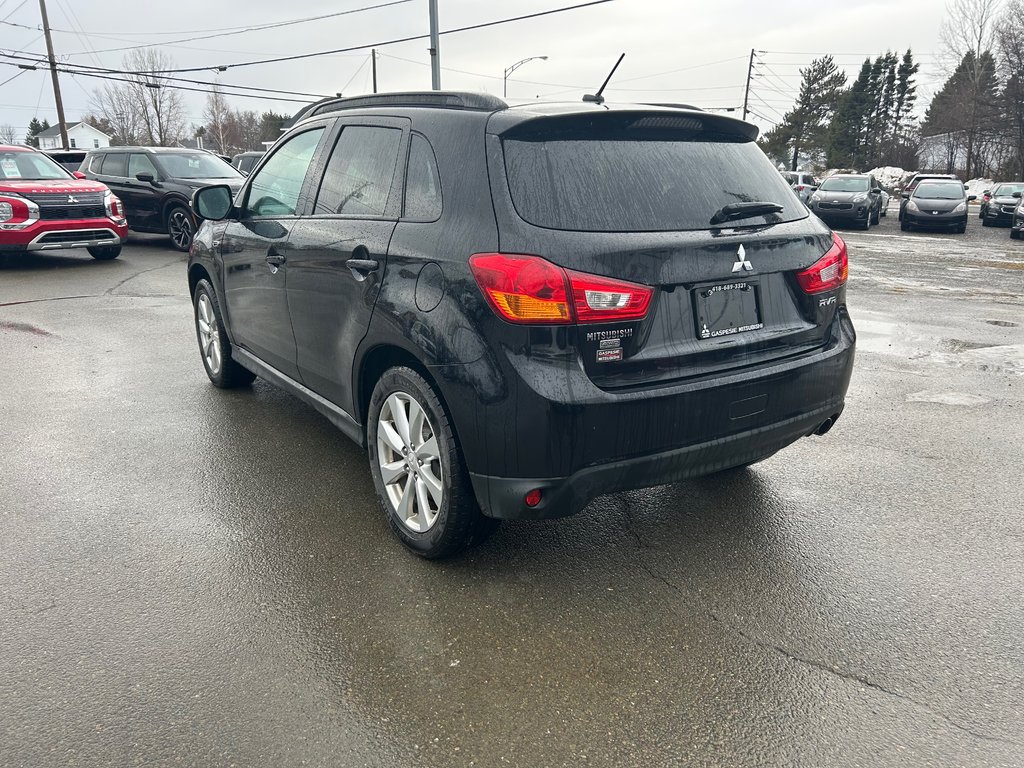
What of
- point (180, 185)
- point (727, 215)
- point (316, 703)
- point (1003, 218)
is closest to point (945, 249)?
point (1003, 218)

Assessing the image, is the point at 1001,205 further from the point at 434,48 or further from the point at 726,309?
the point at 726,309

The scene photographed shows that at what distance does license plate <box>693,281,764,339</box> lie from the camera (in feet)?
9.53

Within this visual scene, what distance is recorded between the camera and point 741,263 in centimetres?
299

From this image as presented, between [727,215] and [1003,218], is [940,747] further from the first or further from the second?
[1003,218]

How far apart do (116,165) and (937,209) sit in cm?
2070

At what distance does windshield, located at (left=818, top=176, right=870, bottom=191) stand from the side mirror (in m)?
22.4

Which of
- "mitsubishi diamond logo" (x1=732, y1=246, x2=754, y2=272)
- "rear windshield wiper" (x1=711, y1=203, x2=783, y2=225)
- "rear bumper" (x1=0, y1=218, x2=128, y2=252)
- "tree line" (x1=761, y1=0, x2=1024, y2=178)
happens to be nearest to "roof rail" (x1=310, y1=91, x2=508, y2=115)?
"rear windshield wiper" (x1=711, y1=203, x2=783, y2=225)

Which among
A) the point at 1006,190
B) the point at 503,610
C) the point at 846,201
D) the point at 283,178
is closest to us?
the point at 503,610

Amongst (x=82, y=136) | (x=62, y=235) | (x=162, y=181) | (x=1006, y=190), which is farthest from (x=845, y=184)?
(x=82, y=136)

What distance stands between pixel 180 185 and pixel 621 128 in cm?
1262

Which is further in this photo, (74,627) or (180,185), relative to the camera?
(180,185)

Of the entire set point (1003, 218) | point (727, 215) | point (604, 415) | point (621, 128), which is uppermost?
point (621, 128)

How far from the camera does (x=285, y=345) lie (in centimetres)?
429

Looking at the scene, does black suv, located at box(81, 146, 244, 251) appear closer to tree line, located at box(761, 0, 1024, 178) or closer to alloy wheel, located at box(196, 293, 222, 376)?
alloy wheel, located at box(196, 293, 222, 376)
